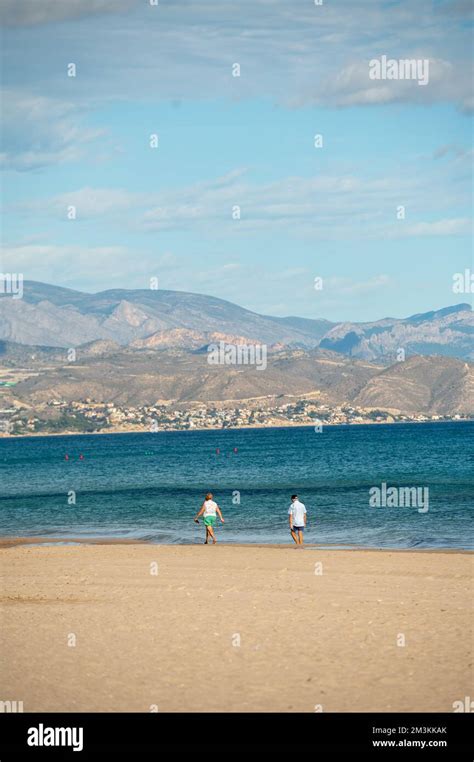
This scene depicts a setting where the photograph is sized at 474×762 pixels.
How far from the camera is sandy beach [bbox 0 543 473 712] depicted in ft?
44.0

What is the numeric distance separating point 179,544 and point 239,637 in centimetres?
2112

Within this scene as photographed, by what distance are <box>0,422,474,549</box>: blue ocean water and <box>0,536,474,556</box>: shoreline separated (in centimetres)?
115

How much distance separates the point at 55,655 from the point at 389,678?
5518 millimetres

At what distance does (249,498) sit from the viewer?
2594 inches

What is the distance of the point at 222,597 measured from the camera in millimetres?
21297

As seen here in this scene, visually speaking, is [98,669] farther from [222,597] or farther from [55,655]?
[222,597]

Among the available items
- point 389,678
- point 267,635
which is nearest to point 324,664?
point 389,678

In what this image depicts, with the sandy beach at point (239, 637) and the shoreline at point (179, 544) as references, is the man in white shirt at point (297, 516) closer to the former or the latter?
the shoreline at point (179, 544)
